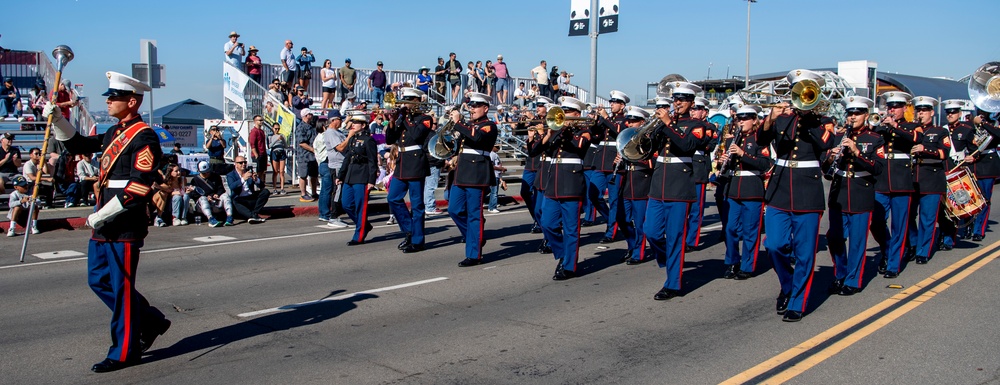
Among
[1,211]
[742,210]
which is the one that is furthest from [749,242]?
[1,211]

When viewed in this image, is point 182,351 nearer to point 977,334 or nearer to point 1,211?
point 977,334

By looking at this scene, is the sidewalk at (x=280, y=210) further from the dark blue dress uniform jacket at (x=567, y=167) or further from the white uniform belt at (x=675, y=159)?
the white uniform belt at (x=675, y=159)

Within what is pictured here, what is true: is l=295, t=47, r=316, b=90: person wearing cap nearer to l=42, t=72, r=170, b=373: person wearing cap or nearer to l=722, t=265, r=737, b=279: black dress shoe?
l=722, t=265, r=737, b=279: black dress shoe

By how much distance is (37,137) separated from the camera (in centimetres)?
1947

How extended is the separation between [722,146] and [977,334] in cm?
470

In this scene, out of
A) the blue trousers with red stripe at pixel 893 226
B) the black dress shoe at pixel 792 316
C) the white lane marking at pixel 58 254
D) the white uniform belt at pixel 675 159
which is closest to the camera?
the black dress shoe at pixel 792 316

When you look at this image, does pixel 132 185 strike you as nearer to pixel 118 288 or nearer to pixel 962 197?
pixel 118 288

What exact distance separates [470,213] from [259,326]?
369 cm

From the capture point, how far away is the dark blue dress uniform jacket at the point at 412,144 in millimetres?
11391

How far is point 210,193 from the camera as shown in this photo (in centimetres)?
1441

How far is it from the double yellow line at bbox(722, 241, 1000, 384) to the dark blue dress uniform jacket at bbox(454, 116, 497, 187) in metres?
4.49

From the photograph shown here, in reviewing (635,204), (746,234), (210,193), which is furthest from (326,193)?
(746,234)

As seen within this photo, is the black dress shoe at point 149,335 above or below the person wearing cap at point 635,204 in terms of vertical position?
below

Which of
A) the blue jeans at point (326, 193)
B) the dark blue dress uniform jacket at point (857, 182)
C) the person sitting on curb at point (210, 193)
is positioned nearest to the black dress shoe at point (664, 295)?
the dark blue dress uniform jacket at point (857, 182)
